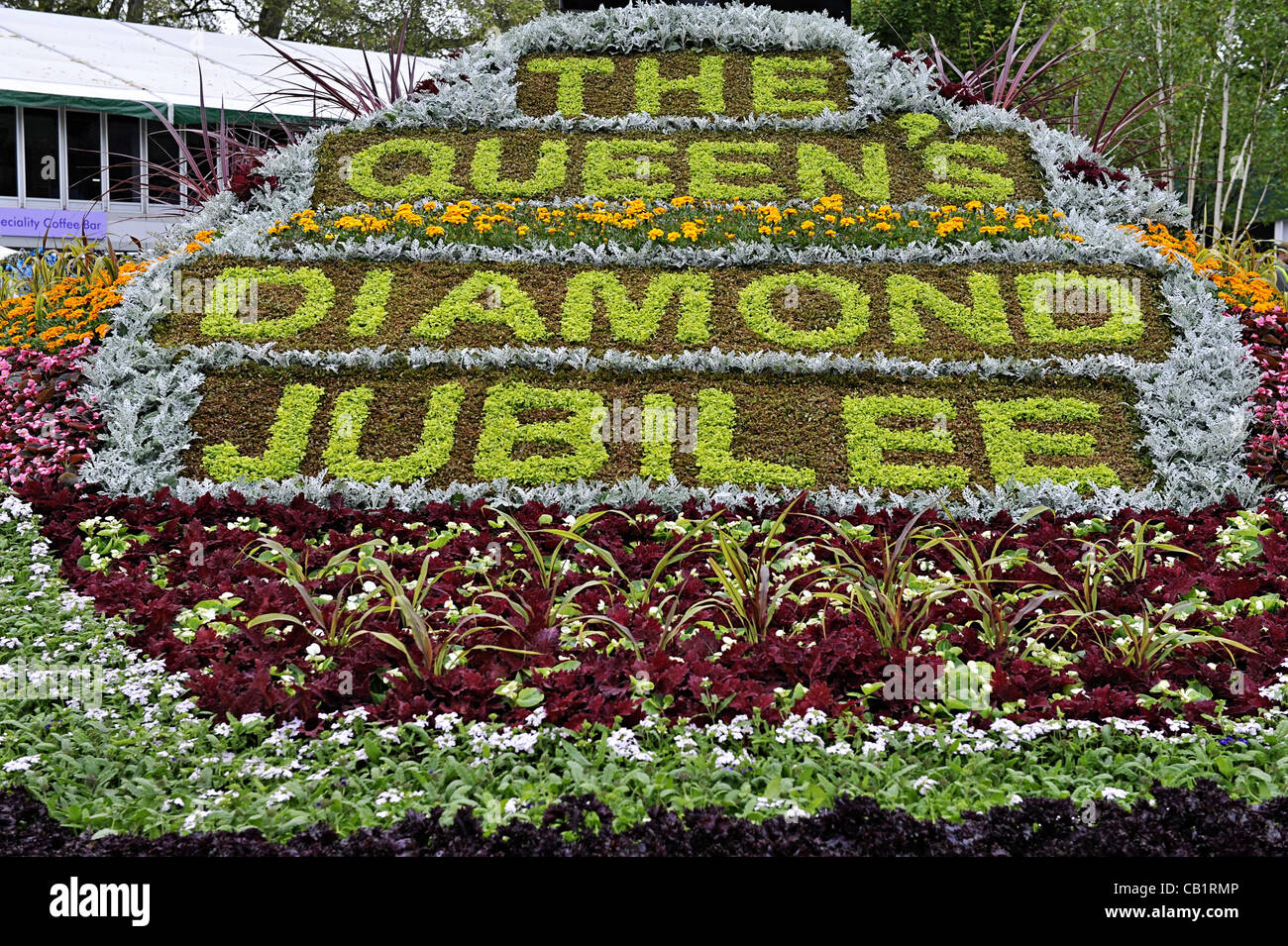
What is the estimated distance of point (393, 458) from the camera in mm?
6961

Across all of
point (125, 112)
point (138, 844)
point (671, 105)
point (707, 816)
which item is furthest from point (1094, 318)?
point (125, 112)

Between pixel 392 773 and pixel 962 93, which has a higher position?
pixel 962 93

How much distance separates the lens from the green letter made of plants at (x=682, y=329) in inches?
271

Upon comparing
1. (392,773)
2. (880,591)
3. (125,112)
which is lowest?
(392,773)

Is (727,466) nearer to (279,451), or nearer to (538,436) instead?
(538,436)

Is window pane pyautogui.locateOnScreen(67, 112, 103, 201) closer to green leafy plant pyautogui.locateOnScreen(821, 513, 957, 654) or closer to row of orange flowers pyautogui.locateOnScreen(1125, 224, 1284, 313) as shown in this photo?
row of orange flowers pyautogui.locateOnScreen(1125, 224, 1284, 313)

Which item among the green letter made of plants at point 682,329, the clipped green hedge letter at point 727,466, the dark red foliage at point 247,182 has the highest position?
the dark red foliage at point 247,182

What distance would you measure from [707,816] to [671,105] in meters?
9.01

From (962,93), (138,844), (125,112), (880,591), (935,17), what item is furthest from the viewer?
(935,17)

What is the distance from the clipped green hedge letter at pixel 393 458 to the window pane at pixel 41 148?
1807cm

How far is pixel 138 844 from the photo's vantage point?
2.91 metres

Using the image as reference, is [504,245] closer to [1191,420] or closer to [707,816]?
[1191,420]

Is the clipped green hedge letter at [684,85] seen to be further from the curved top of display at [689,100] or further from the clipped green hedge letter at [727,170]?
the clipped green hedge letter at [727,170]

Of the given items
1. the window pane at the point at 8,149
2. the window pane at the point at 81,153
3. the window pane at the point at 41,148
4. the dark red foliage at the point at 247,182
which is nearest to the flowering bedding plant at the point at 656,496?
the dark red foliage at the point at 247,182
